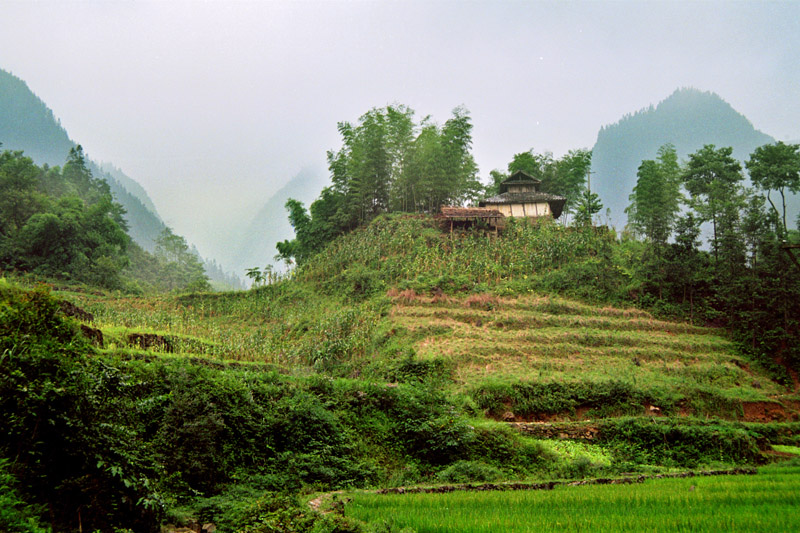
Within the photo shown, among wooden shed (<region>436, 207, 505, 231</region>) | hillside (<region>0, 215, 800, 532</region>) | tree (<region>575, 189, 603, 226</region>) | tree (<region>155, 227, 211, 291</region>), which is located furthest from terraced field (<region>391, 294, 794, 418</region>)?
tree (<region>155, 227, 211, 291</region>)

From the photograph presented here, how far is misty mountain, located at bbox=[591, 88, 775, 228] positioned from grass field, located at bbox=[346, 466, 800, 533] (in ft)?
426

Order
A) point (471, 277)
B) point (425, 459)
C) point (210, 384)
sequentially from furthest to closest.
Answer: point (471, 277)
point (425, 459)
point (210, 384)

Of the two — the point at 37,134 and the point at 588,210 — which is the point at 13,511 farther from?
the point at 37,134

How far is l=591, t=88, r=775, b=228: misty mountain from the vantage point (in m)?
119

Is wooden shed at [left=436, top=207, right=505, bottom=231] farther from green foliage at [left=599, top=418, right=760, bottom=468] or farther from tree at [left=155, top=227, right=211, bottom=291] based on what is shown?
tree at [left=155, top=227, right=211, bottom=291]

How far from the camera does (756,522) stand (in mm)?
5438

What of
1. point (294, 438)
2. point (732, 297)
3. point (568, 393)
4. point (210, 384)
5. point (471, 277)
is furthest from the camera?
point (471, 277)

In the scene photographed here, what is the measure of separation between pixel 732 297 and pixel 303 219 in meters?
34.9

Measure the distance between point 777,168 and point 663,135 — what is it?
4409 inches

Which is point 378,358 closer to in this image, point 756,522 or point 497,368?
point 497,368

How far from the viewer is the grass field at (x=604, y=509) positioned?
5508 millimetres

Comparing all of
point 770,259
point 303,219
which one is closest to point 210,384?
point 770,259

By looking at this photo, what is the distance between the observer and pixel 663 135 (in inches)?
5108

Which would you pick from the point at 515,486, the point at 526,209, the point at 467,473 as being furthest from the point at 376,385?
the point at 526,209
